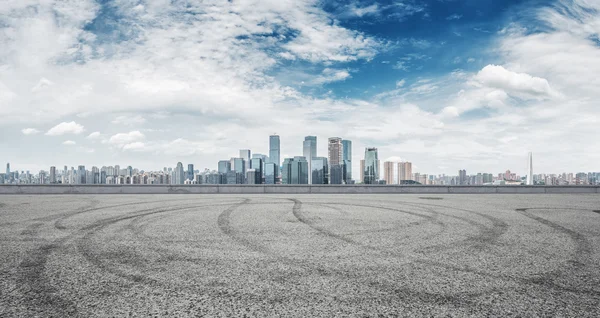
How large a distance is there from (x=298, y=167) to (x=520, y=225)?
152 ft

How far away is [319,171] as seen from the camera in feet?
185

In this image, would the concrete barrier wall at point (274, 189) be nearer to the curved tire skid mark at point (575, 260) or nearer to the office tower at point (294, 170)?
the curved tire skid mark at point (575, 260)

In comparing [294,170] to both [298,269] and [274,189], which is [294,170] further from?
[298,269]

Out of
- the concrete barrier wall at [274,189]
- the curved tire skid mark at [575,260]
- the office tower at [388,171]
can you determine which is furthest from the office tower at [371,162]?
the curved tire skid mark at [575,260]

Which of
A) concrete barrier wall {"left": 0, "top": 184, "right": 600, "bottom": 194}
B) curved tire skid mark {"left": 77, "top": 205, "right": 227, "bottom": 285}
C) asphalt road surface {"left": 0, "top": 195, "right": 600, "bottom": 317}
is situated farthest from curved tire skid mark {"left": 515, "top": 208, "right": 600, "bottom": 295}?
concrete barrier wall {"left": 0, "top": 184, "right": 600, "bottom": 194}

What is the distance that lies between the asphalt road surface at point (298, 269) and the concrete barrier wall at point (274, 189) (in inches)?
531

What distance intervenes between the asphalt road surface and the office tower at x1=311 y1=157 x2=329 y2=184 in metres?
44.7

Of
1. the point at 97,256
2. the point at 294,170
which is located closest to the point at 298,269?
the point at 97,256

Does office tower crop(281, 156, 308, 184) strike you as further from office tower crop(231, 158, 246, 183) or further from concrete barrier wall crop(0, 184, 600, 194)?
concrete barrier wall crop(0, 184, 600, 194)

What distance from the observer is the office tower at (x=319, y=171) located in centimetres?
5375

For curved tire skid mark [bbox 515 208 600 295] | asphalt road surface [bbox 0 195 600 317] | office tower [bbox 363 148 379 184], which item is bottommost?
curved tire skid mark [bbox 515 208 600 295]

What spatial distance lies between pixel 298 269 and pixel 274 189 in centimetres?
1780

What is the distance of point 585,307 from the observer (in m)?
3.64

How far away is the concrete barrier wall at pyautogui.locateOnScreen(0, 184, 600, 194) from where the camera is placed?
2205 centimetres
